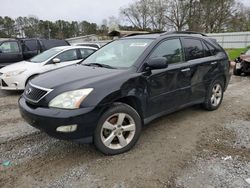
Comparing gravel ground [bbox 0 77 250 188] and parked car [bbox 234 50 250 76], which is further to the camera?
parked car [bbox 234 50 250 76]

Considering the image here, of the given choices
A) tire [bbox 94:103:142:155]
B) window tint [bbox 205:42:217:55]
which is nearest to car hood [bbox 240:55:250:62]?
window tint [bbox 205:42:217:55]

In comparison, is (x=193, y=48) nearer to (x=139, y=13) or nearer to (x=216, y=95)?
(x=216, y=95)

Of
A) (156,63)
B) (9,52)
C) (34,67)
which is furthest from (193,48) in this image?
(9,52)

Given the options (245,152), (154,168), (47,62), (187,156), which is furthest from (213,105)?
(47,62)

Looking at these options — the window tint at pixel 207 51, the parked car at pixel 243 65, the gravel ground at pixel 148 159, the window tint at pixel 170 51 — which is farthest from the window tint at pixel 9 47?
the parked car at pixel 243 65

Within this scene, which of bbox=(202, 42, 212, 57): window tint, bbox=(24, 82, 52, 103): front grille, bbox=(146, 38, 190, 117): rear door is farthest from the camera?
bbox=(202, 42, 212, 57): window tint

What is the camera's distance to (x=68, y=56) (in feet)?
24.4

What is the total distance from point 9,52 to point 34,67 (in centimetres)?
359

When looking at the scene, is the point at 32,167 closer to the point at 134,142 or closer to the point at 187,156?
the point at 134,142

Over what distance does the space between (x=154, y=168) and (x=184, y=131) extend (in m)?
1.31

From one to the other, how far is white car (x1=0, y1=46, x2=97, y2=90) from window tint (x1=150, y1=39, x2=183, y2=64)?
13.1 ft

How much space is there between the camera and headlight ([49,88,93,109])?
9.09ft

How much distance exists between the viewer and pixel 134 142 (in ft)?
10.9

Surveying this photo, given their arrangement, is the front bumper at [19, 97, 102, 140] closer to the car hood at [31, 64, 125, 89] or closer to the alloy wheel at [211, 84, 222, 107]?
the car hood at [31, 64, 125, 89]
